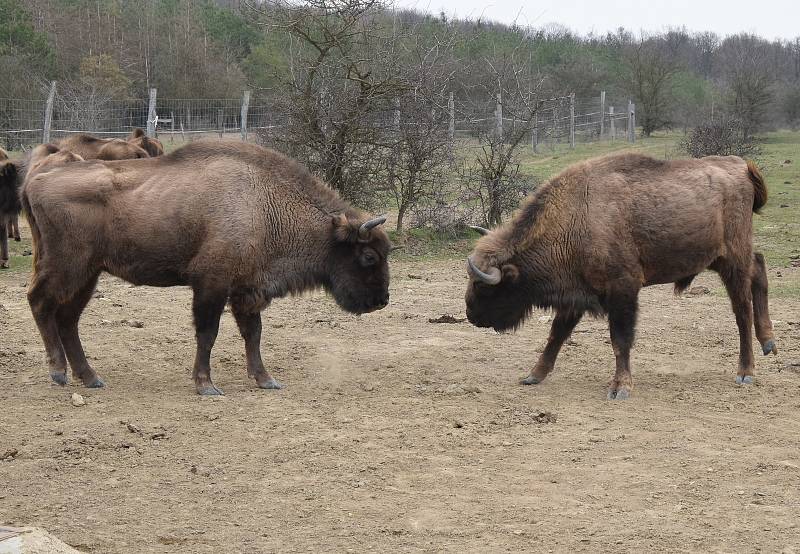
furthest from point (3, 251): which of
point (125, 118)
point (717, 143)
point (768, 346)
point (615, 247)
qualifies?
point (717, 143)

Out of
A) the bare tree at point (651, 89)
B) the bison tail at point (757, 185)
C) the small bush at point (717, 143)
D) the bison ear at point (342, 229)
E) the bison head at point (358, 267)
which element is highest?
the bare tree at point (651, 89)

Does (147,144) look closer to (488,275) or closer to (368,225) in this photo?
(368,225)

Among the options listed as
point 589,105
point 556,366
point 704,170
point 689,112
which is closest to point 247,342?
point 556,366

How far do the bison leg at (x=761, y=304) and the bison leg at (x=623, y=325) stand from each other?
1.41 m

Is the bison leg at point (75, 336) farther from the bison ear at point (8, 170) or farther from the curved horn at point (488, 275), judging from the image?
the bison ear at point (8, 170)

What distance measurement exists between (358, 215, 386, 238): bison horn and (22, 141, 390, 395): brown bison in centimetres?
1

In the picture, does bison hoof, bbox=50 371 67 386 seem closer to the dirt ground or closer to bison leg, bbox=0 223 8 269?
the dirt ground

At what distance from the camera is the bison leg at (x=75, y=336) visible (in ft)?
25.9

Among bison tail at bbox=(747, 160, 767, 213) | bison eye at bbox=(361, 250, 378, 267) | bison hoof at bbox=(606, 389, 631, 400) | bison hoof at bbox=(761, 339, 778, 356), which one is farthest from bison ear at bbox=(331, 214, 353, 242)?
bison hoof at bbox=(761, 339, 778, 356)

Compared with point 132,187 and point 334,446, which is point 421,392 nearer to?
point 334,446

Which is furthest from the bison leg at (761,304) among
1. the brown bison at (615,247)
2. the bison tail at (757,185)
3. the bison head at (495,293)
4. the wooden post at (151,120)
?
the wooden post at (151,120)

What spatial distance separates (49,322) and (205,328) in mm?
1238

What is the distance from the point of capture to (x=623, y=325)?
25.3 ft

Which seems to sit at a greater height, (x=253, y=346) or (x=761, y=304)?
(x=761, y=304)
